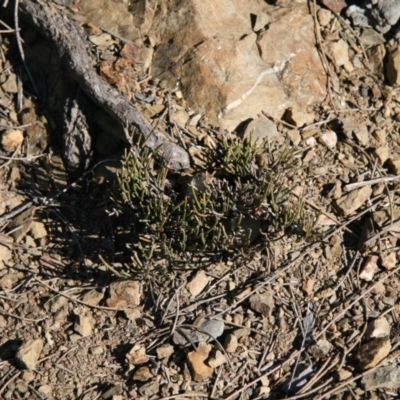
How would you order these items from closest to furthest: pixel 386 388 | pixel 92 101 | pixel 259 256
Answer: pixel 386 388 < pixel 259 256 < pixel 92 101

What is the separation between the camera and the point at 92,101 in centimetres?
429

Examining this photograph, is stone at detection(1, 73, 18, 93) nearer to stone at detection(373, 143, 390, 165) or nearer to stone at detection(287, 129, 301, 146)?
stone at detection(287, 129, 301, 146)

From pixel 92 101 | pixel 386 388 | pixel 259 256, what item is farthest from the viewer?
pixel 92 101

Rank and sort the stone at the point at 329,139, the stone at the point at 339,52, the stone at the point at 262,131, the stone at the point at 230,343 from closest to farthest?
the stone at the point at 230,343 → the stone at the point at 262,131 → the stone at the point at 329,139 → the stone at the point at 339,52

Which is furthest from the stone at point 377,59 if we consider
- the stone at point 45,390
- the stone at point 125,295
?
the stone at point 45,390

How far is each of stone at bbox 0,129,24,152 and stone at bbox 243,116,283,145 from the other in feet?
4.68

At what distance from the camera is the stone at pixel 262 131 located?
4234 millimetres

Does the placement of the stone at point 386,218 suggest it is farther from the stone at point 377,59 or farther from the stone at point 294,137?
the stone at point 377,59

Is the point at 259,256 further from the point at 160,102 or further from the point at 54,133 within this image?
the point at 54,133

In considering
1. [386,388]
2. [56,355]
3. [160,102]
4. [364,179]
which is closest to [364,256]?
[364,179]

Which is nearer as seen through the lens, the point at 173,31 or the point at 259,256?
the point at 259,256

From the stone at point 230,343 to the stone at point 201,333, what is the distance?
62mm

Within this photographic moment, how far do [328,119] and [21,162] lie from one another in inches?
77.4

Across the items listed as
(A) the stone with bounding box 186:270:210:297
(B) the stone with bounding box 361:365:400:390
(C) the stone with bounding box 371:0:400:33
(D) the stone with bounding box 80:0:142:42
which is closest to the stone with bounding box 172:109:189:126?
(D) the stone with bounding box 80:0:142:42
